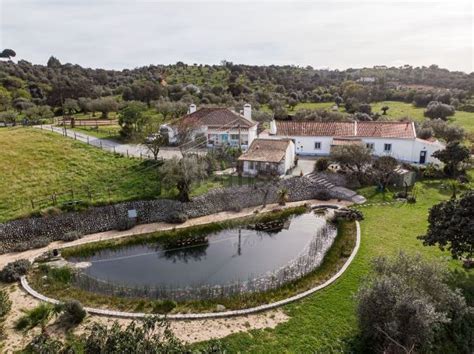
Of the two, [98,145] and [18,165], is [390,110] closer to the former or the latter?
[98,145]

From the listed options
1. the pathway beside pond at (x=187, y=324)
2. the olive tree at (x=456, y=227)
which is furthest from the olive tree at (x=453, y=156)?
the pathway beside pond at (x=187, y=324)

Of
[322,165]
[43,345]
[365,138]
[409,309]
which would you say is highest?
[365,138]

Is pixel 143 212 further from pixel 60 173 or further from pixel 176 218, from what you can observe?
pixel 60 173

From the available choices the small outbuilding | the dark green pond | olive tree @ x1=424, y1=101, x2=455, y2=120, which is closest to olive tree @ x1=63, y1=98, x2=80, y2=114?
the small outbuilding

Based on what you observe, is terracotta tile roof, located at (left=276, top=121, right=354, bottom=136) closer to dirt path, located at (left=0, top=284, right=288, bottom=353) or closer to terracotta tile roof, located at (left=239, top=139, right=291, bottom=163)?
terracotta tile roof, located at (left=239, top=139, right=291, bottom=163)

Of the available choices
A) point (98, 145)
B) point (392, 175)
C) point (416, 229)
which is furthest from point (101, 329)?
point (98, 145)

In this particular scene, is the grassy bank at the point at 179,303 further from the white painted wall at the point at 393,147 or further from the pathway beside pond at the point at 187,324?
the white painted wall at the point at 393,147

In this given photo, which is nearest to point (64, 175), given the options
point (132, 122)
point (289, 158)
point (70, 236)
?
point (70, 236)
